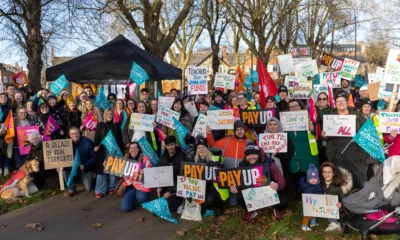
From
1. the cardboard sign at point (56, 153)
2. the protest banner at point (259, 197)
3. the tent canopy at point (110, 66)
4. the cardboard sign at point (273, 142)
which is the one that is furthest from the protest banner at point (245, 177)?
the tent canopy at point (110, 66)

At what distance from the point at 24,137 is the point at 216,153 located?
433 cm

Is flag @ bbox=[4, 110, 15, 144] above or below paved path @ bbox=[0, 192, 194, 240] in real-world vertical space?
above

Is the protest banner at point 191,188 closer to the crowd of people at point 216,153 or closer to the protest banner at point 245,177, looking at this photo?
the crowd of people at point 216,153

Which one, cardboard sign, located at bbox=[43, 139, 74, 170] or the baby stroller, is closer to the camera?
the baby stroller

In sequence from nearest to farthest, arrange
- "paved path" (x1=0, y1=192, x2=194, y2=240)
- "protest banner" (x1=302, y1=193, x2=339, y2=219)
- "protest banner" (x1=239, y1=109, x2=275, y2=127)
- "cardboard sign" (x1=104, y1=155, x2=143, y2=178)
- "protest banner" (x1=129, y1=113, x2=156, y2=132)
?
"protest banner" (x1=302, y1=193, x2=339, y2=219) → "paved path" (x1=0, y1=192, x2=194, y2=240) → "cardboard sign" (x1=104, y1=155, x2=143, y2=178) → "protest banner" (x1=239, y1=109, x2=275, y2=127) → "protest banner" (x1=129, y1=113, x2=156, y2=132)

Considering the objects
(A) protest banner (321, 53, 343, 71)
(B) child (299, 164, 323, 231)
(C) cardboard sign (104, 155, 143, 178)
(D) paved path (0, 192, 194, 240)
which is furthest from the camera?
(A) protest banner (321, 53, 343, 71)

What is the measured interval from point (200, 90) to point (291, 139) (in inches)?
138

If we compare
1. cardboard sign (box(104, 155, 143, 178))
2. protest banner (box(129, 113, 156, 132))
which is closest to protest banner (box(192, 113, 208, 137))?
protest banner (box(129, 113, 156, 132))

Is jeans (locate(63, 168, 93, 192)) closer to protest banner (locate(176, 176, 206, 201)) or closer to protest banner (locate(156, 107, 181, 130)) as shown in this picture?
protest banner (locate(156, 107, 181, 130))

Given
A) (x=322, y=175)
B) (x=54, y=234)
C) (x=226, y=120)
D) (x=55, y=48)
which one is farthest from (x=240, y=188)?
(x=55, y=48)

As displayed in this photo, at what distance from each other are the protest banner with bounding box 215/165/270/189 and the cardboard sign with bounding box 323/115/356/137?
134cm

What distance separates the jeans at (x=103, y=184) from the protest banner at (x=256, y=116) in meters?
2.84

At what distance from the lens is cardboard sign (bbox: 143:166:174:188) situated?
19.7 ft

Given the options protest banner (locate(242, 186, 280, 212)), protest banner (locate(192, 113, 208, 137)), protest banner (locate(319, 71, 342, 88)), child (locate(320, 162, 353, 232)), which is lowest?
protest banner (locate(242, 186, 280, 212))
